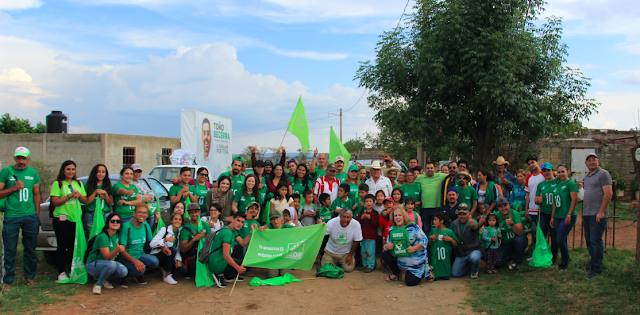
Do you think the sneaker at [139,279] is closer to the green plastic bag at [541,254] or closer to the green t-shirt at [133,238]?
the green t-shirt at [133,238]

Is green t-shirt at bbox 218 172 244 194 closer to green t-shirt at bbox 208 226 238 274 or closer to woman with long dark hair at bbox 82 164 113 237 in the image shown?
green t-shirt at bbox 208 226 238 274

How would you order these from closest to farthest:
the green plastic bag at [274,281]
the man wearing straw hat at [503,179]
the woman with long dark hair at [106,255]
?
the woman with long dark hair at [106,255]
the green plastic bag at [274,281]
the man wearing straw hat at [503,179]

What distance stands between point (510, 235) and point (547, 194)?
880 millimetres

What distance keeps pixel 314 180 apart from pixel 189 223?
2826 millimetres

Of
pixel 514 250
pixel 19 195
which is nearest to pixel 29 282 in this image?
pixel 19 195

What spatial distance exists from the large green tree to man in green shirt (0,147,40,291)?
1051 centimetres

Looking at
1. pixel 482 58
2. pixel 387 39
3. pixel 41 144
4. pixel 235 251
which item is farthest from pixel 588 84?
pixel 41 144

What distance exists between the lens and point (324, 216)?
7.78 metres

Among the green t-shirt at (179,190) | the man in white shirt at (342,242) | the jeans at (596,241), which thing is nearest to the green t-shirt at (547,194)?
the jeans at (596,241)

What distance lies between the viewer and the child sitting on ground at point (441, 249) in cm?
666

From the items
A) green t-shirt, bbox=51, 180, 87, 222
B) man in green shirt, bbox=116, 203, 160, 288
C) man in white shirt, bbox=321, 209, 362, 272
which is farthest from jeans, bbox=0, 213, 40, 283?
man in white shirt, bbox=321, 209, 362, 272

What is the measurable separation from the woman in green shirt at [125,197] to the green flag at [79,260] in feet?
1.74

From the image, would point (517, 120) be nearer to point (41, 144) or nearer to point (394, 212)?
point (394, 212)

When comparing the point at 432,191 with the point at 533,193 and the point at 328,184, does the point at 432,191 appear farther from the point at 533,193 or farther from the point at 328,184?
the point at 328,184
